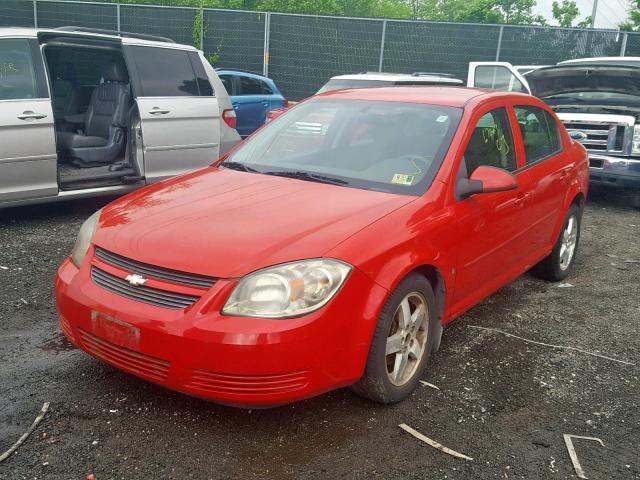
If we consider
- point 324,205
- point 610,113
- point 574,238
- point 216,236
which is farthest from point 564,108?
point 216,236

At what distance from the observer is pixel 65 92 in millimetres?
8102

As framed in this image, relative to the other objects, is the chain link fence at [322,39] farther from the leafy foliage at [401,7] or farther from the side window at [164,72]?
the side window at [164,72]

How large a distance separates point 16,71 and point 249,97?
6.32 m

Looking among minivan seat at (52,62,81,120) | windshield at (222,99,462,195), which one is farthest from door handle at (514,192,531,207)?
minivan seat at (52,62,81,120)

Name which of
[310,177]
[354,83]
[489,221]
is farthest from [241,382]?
[354,83]

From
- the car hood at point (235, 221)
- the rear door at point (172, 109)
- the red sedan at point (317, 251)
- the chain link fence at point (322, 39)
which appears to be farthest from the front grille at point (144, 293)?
the chain link fence at point (322, 39)

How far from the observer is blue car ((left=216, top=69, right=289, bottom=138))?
1184 centimetres

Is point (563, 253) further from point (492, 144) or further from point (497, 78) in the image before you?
point (497, 78)

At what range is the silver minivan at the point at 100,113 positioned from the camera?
5.93 meters

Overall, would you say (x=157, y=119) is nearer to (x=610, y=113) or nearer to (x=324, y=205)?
(x=324, y=205)

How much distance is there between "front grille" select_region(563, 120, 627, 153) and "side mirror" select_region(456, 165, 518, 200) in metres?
5.52

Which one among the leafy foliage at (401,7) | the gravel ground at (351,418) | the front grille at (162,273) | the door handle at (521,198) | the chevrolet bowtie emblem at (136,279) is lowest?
the gravel ground at (351,418)

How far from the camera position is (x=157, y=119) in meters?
6.88

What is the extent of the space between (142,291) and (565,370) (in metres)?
2.49
